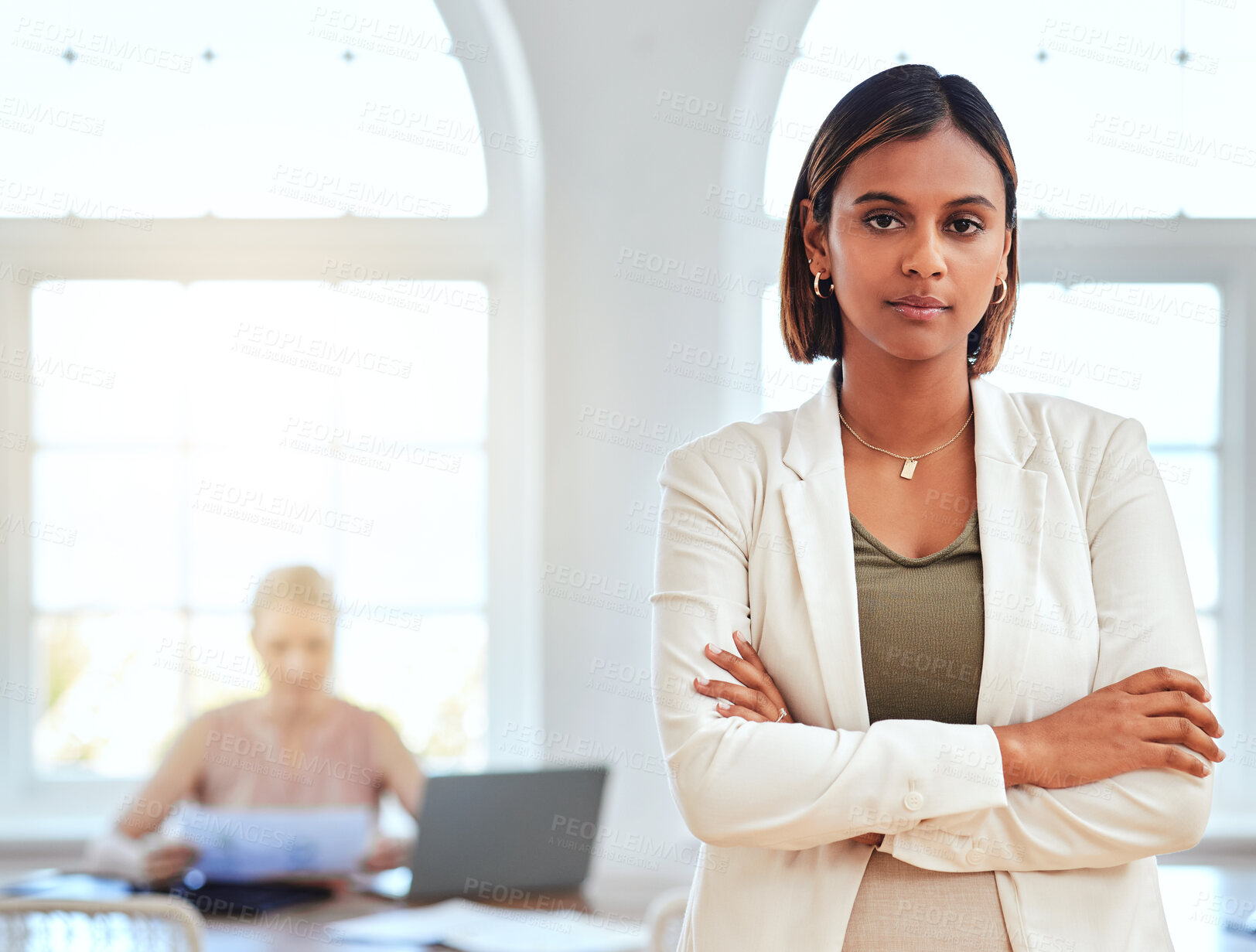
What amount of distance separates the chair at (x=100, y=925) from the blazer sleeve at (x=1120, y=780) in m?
1.35

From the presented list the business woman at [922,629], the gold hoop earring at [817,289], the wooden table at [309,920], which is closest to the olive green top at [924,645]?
the business woman at [922,629]

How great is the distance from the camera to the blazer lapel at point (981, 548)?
4.07 feet

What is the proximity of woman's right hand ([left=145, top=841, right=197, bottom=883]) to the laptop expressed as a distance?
1.66ft

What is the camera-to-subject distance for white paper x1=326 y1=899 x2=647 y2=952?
6.68ft

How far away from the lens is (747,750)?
1.25m

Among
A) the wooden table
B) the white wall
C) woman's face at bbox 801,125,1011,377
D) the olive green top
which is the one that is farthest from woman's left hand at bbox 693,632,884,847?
the white wall

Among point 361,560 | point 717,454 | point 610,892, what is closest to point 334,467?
point 361,560

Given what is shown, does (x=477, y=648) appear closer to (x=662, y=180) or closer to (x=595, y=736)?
(x=595, y=736)

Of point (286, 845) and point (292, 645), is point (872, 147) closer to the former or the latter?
point (286, 845)

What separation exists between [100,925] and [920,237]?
1892mm

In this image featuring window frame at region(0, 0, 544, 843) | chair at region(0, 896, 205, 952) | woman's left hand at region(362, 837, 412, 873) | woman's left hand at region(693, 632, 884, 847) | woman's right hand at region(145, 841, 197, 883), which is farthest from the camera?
→ window frame at region(0, 0, 544, 843)

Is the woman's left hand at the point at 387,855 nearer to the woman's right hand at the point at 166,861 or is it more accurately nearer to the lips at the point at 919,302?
the woman's right hand at the point at 166,861

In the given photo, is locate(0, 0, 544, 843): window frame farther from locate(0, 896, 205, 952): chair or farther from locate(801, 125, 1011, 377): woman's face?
locate(801, 125, 1011, 377): woman's face

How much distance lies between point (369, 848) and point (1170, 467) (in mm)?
2483
